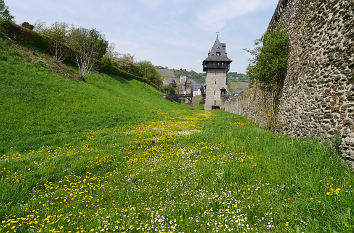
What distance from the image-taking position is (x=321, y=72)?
17.6 ft

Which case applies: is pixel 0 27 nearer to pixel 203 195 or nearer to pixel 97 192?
pixel 97 192

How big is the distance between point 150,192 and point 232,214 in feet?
6.37

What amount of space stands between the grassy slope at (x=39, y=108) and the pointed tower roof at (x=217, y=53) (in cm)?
3548

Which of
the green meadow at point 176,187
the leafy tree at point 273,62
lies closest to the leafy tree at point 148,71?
→ the leafy tree at point 273,62

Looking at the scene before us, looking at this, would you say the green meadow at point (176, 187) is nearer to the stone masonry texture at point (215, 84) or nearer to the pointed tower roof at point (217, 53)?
the stone masonry texture at point (215, 84)

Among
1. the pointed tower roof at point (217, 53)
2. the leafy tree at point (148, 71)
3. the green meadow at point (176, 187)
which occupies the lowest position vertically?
the green meadow at point (176, 187)

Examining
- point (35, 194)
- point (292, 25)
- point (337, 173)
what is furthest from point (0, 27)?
point (337, 173)

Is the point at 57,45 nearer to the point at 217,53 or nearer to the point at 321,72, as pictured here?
the point at 321,72

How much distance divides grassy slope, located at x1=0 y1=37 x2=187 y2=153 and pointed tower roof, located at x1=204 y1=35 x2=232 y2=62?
35477mm

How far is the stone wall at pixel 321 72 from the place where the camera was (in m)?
4.27

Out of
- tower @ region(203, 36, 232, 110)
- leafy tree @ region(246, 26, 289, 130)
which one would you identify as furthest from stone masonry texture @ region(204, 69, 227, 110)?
leafy tree @ region(246, 26, 289, 130)

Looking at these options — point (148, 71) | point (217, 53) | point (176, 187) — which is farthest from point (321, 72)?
→ point (148, 71)

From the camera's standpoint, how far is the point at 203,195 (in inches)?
140

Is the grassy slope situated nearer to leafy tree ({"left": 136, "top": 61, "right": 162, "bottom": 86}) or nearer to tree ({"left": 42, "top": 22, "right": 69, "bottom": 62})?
tree ({"left": 42, "top": 22, "right": 69, "bottom": 62})
